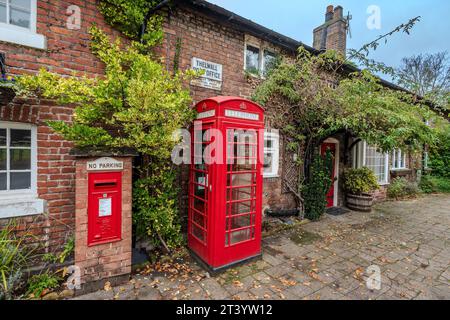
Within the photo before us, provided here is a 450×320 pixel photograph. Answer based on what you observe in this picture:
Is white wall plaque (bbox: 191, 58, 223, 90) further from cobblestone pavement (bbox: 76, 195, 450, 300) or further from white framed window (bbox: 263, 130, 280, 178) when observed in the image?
cobblestone pavement (bbox: 76, 195, 450, 300)

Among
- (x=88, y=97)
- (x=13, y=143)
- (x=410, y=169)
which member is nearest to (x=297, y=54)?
(x=88, y=97)

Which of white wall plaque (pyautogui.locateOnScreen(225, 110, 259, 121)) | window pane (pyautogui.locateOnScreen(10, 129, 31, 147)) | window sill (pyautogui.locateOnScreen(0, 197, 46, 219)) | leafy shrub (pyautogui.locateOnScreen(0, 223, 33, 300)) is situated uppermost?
white wall plaque (pyautogui.locateOnScreen(225, 110, 259, 121))

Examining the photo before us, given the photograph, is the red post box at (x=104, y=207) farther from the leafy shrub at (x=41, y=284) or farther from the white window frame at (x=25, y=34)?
the white window frame at (x=25, y=34)

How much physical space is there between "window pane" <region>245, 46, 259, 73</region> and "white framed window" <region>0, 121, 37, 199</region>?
4.94m

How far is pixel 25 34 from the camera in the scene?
3250 millimetres

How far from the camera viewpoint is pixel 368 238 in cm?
535

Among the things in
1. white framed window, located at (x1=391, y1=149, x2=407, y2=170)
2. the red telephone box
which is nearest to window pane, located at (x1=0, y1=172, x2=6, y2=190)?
the red telephone box

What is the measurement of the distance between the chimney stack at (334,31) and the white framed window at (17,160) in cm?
1061

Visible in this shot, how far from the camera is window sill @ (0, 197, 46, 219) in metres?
3.20

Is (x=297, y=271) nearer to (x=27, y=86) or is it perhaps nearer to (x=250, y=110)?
(x=250, y=110)

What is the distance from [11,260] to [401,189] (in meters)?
13.6

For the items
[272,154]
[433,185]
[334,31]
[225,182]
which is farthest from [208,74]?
[433,185]

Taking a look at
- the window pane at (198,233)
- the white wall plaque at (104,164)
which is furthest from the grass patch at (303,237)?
the white wall plaque at (104,164)

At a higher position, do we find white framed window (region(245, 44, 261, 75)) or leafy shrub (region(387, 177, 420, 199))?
white framed window (region(245, 44, 261, 75))
